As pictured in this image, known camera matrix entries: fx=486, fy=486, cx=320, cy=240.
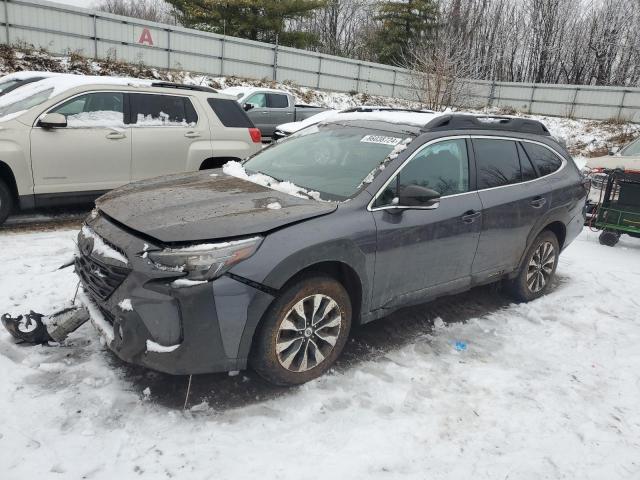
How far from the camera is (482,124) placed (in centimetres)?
436

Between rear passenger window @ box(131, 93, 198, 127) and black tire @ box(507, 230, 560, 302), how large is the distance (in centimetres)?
492

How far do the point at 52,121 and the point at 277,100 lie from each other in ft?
37.9

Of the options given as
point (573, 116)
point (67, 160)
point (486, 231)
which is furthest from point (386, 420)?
point (573, 116)

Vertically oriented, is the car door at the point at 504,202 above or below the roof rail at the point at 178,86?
below

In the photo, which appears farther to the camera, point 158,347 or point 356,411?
point 356,411

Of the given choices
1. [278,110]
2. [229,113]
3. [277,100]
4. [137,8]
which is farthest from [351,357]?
[137,8]

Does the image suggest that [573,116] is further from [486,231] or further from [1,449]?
[1,449]

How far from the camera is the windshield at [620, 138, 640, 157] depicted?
9920mm

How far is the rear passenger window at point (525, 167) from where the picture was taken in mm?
4682

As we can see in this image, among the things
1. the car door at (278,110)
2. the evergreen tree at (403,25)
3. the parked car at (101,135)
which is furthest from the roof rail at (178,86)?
the evergreen tree at (403,25)

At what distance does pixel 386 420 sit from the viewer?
116 inches

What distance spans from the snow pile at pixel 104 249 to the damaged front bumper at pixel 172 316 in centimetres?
3

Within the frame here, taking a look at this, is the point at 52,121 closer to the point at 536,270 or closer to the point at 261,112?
the point at 536,270

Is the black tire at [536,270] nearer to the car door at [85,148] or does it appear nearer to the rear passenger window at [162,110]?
the rear passenger window at [162,110]
